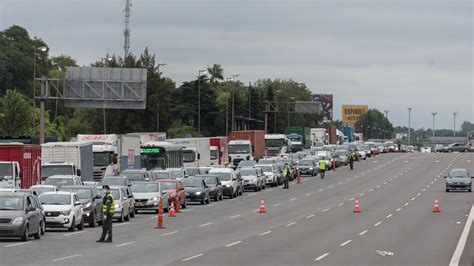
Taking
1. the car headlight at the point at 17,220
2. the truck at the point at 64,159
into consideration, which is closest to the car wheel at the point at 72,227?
the car headlight at the point at 17,220

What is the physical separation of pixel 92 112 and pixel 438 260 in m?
123

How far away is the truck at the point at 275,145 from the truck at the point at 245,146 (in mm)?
8105

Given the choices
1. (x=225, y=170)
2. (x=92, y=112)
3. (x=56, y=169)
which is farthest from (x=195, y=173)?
(x=92, y=112)

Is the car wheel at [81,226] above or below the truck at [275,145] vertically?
below

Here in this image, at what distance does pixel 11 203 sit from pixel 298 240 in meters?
8.58

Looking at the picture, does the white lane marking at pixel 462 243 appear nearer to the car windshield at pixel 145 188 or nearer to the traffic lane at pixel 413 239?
the traffic lane at pixel 413 239

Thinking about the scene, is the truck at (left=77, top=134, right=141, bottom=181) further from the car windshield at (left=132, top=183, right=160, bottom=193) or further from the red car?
the car windshield at (left=132, top=183, right=160, bottom=193)

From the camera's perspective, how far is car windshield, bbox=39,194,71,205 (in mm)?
38375

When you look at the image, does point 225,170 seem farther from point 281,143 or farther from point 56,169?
point 281,143

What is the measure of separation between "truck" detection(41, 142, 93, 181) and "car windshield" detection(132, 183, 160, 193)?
5266 mm

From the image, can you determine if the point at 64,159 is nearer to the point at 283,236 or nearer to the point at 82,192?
the point at 82,192

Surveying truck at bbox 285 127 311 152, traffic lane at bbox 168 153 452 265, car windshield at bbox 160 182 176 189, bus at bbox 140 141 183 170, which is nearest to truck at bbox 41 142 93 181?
car windshield at bbox 160 182 176 189

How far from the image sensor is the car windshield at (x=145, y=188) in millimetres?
51312

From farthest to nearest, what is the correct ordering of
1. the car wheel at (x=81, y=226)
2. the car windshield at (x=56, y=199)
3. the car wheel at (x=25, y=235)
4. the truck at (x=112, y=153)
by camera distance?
1. the truck at (x=112, y=153)
2. the car wheel at (x=81, y=226)
3. the car windshield at (x=56, y=199)
4. the car wheel at (x=25, y=235)
